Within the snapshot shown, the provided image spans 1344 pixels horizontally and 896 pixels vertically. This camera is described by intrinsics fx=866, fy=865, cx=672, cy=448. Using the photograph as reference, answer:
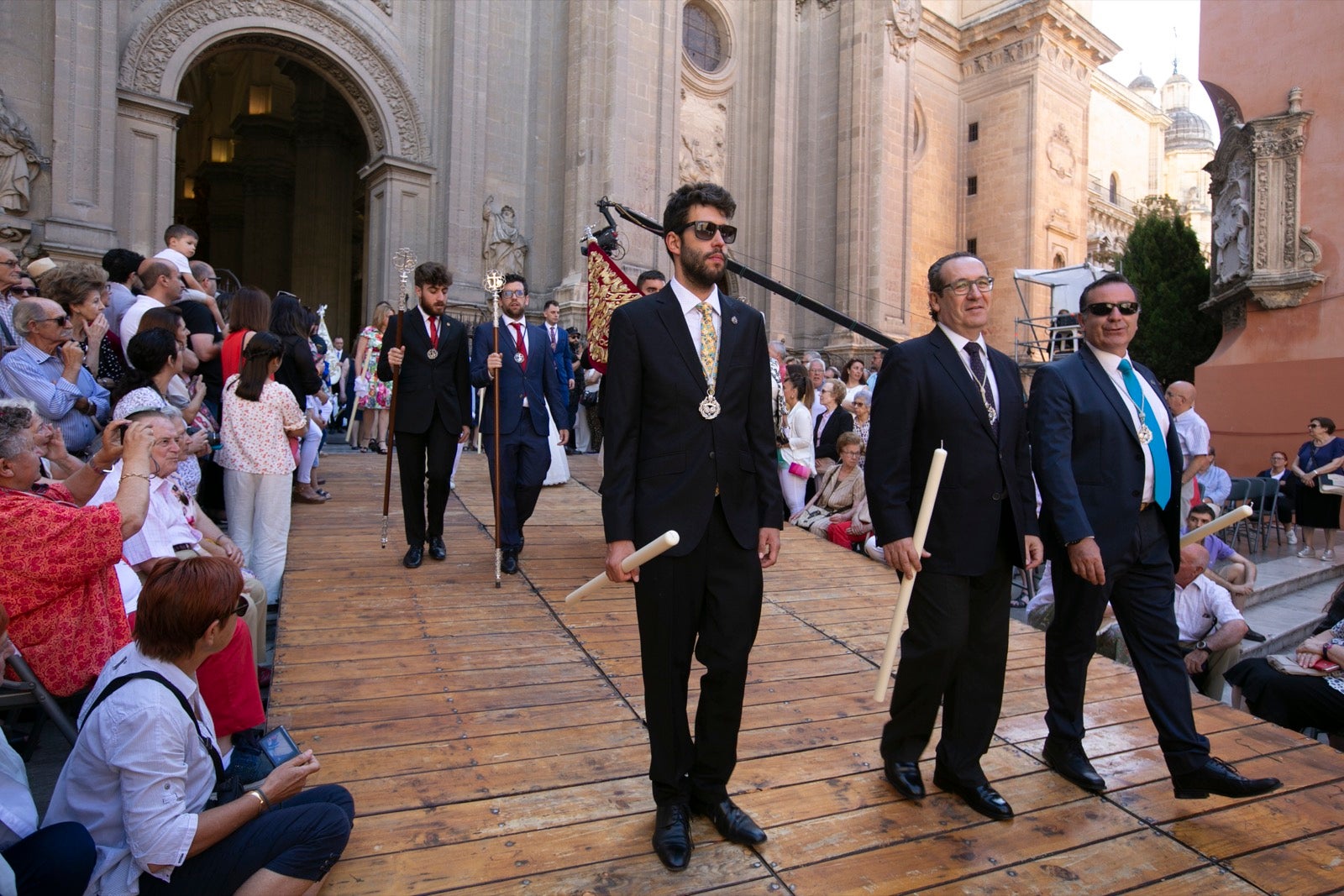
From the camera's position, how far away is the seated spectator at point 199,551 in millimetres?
3469

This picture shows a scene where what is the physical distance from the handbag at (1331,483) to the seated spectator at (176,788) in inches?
462

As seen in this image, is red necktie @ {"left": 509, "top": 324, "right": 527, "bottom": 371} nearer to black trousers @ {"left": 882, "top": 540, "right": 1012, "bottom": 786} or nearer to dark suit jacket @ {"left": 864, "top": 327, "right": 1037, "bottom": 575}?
dark suit jacket @ {"left": 864, "top": 327, "right": 1037, "bottom": 575}

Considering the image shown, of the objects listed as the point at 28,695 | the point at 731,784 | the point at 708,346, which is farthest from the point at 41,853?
the point at 708,346

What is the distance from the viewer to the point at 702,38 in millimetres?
20406

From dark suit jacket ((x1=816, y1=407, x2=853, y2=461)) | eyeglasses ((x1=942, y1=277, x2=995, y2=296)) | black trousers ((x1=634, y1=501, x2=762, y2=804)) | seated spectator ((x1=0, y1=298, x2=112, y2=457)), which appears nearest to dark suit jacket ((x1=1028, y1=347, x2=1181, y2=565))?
eyeglasses ((x1=942, y1=277, x2=995, y2=296))

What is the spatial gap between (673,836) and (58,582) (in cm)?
244

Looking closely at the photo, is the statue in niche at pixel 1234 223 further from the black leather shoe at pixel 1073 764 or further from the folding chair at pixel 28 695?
the folding chair at pixel 28 695

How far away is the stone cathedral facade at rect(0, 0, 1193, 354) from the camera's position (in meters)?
12.6

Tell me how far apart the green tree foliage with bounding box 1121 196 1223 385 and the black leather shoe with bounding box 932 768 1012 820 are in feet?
75.2

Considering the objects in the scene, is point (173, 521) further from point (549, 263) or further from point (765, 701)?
point (549, 263)

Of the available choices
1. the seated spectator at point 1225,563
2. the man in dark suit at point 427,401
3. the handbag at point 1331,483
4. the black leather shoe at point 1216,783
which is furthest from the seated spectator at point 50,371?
the handbag at point 1331,483

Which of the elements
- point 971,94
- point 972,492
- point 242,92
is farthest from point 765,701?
point 971,94

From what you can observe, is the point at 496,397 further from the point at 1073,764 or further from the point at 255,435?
the point at 1073,764

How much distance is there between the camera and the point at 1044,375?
3.63m
